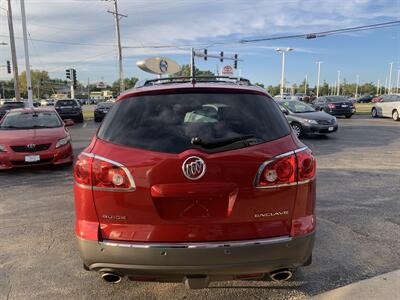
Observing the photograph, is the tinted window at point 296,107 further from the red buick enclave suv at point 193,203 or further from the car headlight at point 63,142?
the red buick enclave suv at point 193,203

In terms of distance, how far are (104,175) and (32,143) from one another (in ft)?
21.0

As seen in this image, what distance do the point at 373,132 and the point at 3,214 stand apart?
16318 millimetres

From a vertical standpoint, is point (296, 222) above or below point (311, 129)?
above

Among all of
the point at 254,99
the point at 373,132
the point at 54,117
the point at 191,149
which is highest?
the point at 254,99

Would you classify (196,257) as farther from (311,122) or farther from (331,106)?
(331,106)

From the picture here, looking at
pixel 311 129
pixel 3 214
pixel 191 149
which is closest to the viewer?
pixel 191 149

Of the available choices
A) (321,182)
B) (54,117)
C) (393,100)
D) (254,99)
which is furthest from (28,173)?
(393,100)

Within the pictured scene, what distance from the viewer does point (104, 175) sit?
2.69 meters

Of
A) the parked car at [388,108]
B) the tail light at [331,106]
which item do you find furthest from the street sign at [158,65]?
the parked car at [388,108]

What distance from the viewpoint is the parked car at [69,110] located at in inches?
1011

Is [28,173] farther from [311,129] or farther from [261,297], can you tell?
[311,129]

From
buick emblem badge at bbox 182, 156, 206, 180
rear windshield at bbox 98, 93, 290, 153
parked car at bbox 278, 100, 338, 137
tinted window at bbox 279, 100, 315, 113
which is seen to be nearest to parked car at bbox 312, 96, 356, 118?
tinted window at bbox 279, 100, 315, 113

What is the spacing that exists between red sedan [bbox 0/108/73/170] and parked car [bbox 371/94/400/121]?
21826mm

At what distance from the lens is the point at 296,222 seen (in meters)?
2.73
